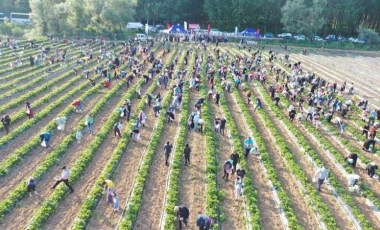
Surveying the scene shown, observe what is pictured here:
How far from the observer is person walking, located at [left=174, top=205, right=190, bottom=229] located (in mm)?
15375

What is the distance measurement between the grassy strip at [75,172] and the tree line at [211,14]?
1757 inches

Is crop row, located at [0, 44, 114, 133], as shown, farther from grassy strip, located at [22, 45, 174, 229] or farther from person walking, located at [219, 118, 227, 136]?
person walking, located at [219, 118, 227, 136]

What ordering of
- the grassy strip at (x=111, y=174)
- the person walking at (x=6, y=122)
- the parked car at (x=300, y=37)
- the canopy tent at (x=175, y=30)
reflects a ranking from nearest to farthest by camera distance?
1. the grassy strip at (x=111, y=174)
2. the person walking at (x=6, y=122)
3. the canopy tent at (x=175, y=30)
4. the parked car at (x=300, y=37)

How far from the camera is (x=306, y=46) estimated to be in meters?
71.9

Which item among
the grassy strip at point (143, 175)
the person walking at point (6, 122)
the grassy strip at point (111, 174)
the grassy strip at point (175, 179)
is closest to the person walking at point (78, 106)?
the grassy strip at point (111, 174)

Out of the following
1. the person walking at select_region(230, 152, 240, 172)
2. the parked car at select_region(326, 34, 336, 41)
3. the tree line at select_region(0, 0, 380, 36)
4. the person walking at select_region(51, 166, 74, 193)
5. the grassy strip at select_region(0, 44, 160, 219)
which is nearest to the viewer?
the grassy strip at select_region(0, 44, 160, 219)

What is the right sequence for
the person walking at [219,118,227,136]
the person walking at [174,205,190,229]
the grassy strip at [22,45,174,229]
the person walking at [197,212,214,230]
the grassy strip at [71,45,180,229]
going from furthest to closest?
the person walking at [219,118,227,136], the grassy strip at [71,45,180,229], the grassy strip at [22,45,174,229], the person walking at [174,205,190,229], the person walking at [197,212,214,230]

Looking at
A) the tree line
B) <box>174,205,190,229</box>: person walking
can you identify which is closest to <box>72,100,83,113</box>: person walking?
<box>174,205,190,229</box>: person walking

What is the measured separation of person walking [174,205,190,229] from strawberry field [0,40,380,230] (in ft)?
1.10

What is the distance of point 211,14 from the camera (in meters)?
87.4

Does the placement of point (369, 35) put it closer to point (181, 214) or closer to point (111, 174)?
point (111, 174)

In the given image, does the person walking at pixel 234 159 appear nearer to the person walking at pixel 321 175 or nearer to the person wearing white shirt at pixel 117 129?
the person walking at pixel 321 175

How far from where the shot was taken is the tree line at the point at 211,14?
6762 centimetres

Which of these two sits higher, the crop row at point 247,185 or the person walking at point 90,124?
the person walking at point 90,124
